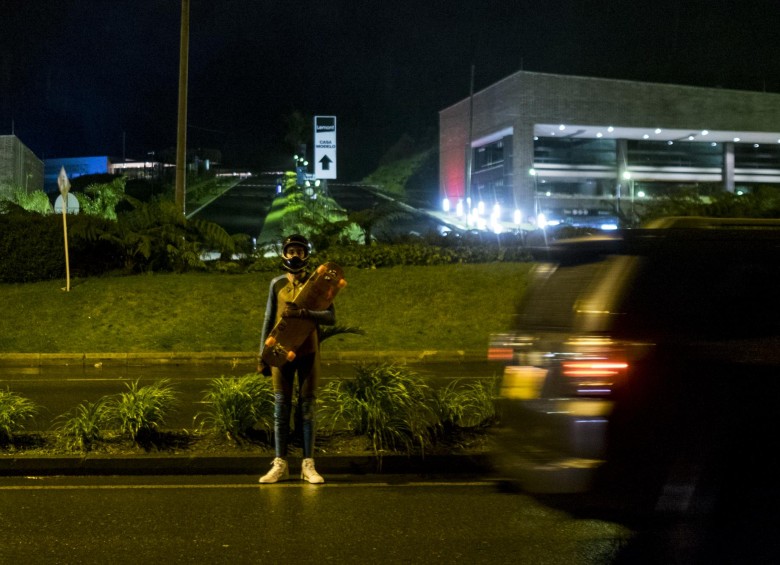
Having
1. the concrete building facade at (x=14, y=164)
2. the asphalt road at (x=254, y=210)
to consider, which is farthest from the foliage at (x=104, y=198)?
the concrete building facade at (x=14, y=164)

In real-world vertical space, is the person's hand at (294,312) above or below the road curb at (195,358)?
above

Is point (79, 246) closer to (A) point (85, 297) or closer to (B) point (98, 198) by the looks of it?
(A) point (85, 297)

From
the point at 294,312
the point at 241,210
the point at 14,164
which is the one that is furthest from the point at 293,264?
the point at 241,210

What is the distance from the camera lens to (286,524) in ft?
21.0

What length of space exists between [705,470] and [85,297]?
16944 millimetres

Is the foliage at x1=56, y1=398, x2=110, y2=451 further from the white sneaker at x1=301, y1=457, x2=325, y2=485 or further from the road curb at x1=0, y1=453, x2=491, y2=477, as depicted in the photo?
the white sneaker at x1=301, y1=457, x2=325, y2=485

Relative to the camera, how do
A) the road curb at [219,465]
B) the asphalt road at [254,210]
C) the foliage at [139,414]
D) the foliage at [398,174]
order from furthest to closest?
the foliage at [398,174]
the asphalt road at [254,210]
the foliage at [139,414]
the road curb at [219,465]

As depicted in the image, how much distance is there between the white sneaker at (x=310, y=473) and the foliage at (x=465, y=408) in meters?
1.37

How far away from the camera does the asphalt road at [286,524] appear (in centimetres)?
575

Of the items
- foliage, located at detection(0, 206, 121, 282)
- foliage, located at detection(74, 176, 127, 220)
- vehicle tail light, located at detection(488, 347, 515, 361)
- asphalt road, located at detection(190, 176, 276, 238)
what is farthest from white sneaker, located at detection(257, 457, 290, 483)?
asphalt road, located at detection(190, 176, 276, 238)

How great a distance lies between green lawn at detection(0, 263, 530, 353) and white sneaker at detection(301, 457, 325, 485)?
9.18 metres

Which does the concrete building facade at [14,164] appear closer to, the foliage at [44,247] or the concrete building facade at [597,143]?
the foliage at [44,247]

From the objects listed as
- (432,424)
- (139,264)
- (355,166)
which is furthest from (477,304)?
(355,166)

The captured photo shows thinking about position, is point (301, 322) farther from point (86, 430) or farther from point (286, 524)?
point (86, 430)
